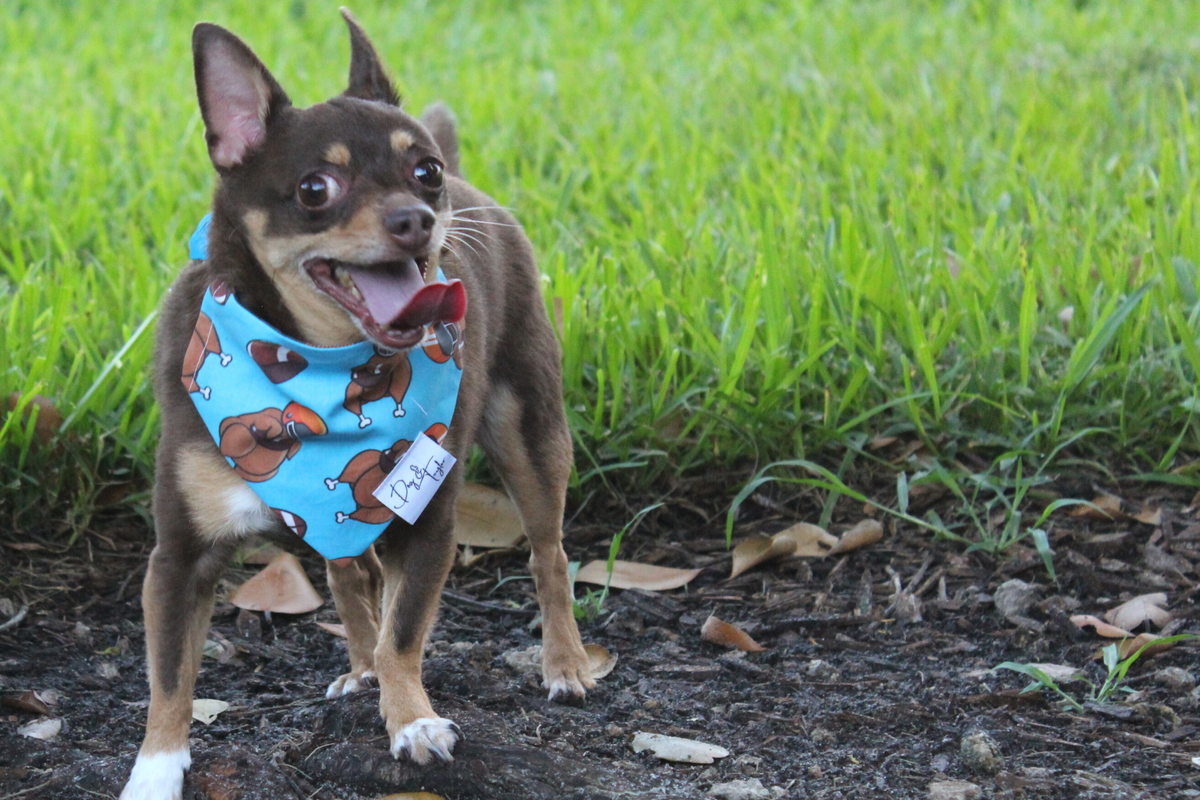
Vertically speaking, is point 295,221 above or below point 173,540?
above

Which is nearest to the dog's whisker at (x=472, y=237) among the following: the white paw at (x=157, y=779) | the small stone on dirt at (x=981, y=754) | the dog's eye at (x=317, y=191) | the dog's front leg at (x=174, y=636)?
the dog's eye at (x=317, y=191)

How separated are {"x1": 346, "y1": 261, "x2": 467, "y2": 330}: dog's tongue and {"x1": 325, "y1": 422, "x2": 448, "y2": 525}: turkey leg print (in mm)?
359

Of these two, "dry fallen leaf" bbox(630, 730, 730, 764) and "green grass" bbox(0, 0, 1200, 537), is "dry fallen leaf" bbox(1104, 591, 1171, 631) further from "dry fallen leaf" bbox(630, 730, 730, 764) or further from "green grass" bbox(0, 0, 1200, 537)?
"dry fallen leaf" bbox(630, 730, 730, 764)

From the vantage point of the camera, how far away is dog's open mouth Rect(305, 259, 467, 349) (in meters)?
2.52

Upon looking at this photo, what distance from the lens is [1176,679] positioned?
3037 millimetres

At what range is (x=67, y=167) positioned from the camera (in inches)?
233

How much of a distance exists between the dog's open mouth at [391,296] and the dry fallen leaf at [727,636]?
1182 mm

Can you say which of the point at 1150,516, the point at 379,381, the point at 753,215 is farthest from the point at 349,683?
Result: the point at 753,215

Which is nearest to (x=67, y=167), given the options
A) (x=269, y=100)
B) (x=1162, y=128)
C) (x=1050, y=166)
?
(x=269, y=100)

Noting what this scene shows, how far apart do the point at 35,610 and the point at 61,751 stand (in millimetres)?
821

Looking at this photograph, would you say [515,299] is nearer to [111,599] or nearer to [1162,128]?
[111,599]

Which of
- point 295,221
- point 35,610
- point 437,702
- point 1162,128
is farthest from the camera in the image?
point 1162,128

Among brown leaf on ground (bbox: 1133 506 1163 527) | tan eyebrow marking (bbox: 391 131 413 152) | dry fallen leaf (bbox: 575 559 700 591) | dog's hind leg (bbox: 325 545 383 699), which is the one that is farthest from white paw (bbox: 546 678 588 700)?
brown leaf on ground (bbox: 1133 506 1163 527)

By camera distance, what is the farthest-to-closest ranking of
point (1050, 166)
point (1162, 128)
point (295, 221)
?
1. point (1162, 128)
2. point (1050, 166)
3. point (295, 221)
